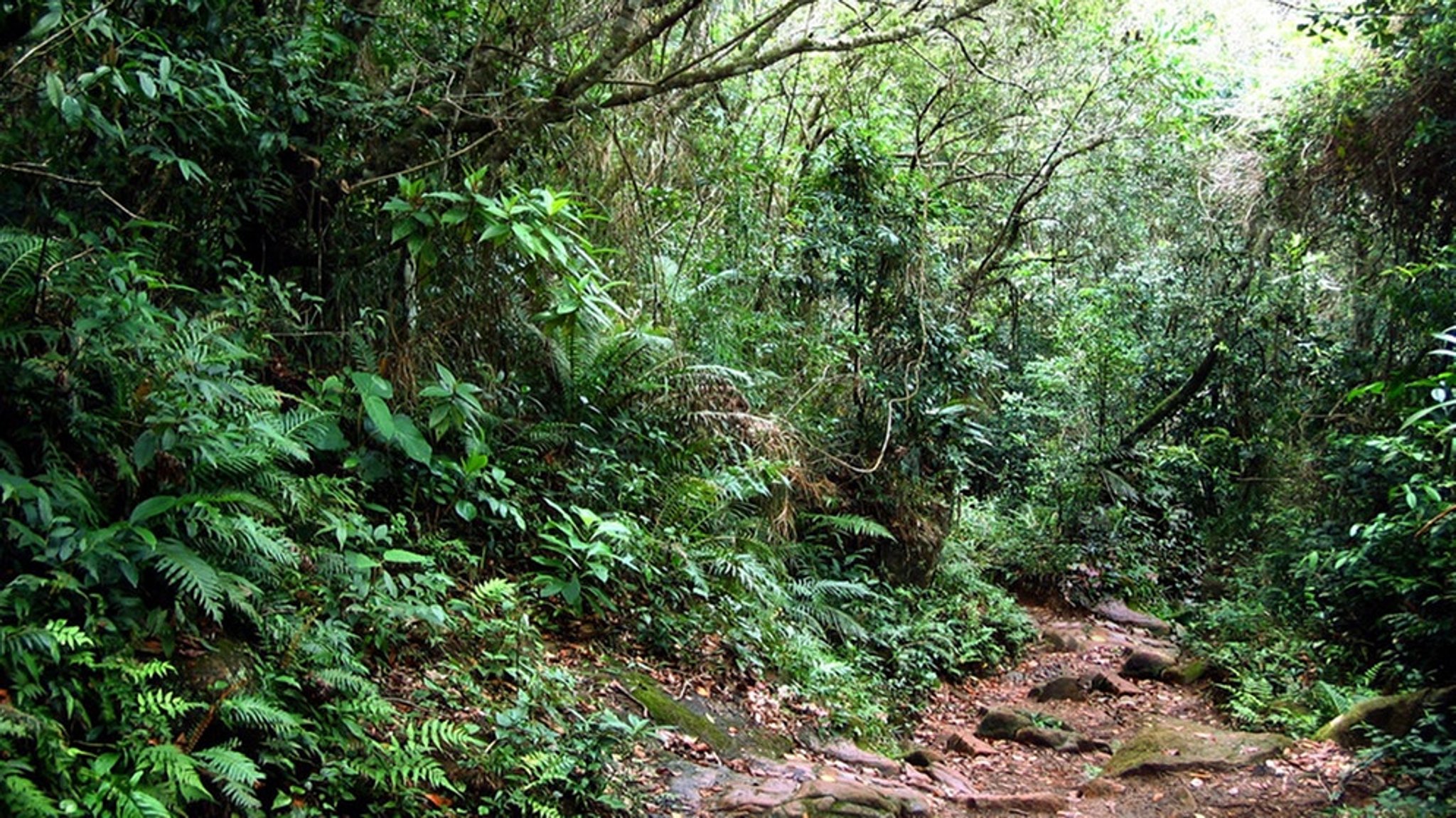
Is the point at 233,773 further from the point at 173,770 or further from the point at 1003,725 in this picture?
the point at 1003,725

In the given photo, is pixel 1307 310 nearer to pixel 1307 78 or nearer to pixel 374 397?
pixel 1307 78

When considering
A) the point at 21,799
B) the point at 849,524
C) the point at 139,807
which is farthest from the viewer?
the point at 849,524

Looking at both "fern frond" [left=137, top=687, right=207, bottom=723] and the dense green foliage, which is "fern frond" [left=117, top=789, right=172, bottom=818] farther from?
"fern frond" [left=137, top=687, right=207, bottom=723]

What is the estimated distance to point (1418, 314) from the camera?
8.70 meters

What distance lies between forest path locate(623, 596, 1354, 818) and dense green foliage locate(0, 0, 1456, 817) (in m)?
0.48

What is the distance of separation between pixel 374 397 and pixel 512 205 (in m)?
1.29

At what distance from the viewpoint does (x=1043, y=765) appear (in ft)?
23.7

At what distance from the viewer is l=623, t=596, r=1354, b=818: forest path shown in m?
4.57

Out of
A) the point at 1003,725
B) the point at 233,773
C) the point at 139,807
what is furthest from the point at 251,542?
the point at 1003,725

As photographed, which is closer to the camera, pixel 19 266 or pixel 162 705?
pixel 162 705

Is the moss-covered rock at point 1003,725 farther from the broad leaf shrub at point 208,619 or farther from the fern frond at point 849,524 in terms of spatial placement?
the broad leaf shrub at point 208,619

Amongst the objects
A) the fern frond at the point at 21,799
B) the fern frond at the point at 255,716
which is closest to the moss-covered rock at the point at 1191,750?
the fern frond at the point at 255,716

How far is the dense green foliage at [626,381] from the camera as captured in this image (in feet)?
11.3

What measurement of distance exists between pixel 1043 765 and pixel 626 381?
4.29m
